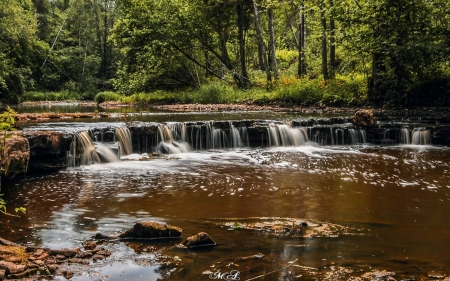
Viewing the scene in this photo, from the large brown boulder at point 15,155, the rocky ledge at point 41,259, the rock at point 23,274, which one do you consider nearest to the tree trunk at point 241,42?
the large brown boulder at point 15,155

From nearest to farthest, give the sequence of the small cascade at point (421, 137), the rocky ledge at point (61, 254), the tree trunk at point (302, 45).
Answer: the rocky ledge at point (61, 254) → the small cascade at point (421, 137) → the tree trunk at point (302, 45)

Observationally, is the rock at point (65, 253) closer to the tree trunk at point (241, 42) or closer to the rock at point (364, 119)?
the rock at point (364, 119)

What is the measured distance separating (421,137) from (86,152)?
11575 millimetres

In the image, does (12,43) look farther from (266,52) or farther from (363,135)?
(363,135)

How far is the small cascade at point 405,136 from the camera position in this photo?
1500cm

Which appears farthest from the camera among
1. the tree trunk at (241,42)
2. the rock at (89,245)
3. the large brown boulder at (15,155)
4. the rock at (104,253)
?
the tree trunk at (241,42)

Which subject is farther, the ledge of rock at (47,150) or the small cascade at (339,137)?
the small cascade at (339,137)

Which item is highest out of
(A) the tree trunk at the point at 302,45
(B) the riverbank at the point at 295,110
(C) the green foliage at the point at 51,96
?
(A) the tree trunk at the point at 302,45

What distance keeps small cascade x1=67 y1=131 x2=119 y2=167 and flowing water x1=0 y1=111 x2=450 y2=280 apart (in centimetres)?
4

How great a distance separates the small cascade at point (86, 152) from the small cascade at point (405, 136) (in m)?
10.2

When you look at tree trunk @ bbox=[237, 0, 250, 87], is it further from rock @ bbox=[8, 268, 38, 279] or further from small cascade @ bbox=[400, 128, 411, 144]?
rock @ bbox=[8, 268, 38, 279]

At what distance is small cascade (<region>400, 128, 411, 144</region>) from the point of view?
49.2 feet

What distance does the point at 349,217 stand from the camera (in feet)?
20.9

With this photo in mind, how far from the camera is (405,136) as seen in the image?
15.0 meters
